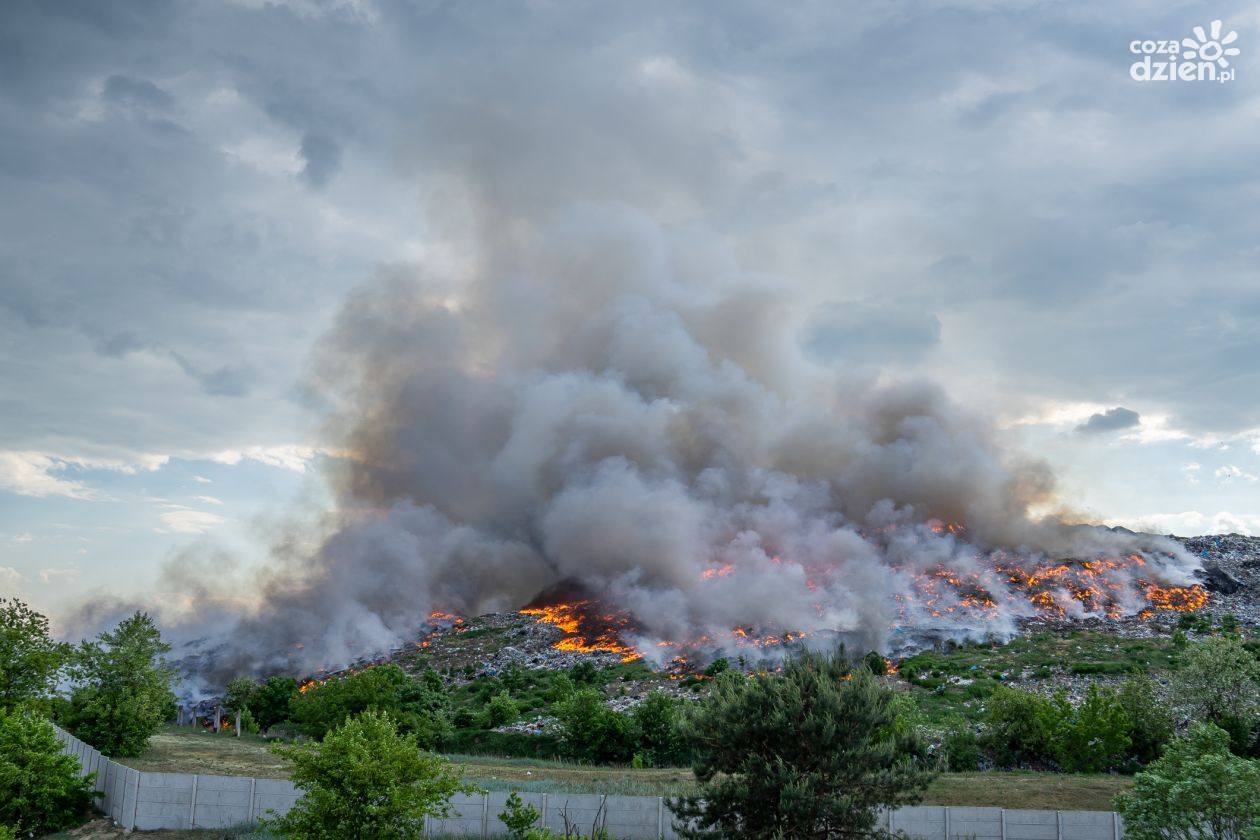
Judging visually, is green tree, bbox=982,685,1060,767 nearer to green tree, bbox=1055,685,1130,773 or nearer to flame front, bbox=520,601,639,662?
green tree, bbox=1055,685,1130,773

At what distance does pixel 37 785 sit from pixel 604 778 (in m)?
26.7

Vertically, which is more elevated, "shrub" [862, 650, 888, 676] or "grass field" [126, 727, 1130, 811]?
"shrub" [862, 650, 888, 676]

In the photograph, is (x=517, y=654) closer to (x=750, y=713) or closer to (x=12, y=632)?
(x=12, y=632)

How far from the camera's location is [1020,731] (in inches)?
2016

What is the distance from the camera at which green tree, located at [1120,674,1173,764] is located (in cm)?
5044

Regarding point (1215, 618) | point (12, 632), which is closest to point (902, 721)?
point (12, 632)

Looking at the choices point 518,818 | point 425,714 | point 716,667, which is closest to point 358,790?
point 518,818

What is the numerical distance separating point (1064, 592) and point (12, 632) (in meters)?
118

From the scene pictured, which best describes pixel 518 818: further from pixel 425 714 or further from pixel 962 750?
pixel 425 714

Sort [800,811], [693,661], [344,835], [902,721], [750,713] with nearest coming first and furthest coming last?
[800,811] → [750,713] → [344,835] → [902,721] → [693,661]

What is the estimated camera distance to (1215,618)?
4018 inches

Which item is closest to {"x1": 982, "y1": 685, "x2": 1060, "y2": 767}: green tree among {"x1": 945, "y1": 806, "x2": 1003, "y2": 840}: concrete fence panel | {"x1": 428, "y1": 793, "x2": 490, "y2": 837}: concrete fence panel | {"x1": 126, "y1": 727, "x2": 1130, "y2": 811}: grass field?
{"x1": 126, "y1": 727, "x2": 1130, "y2": 811}: grass field

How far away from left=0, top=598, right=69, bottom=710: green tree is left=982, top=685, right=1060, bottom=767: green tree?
55863 millimetres

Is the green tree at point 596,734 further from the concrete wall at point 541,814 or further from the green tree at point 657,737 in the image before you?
the concrete wall at point 541,814
